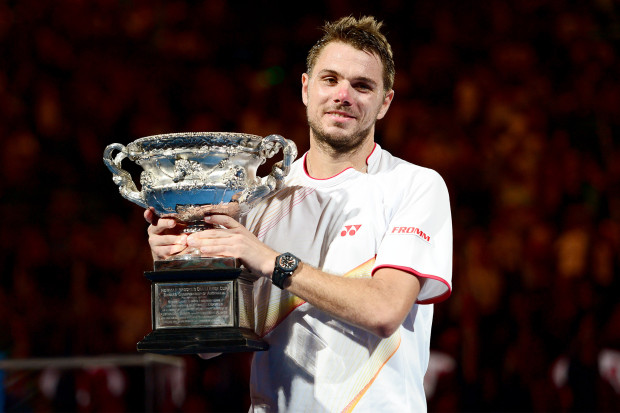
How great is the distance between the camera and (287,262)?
1620 mm

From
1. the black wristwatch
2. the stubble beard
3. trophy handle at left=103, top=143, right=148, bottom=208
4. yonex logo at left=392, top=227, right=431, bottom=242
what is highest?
the stubble beard

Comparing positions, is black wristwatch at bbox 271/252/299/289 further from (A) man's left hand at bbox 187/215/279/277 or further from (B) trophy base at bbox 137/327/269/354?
(B) trophy base at bbox 137/327/269/354

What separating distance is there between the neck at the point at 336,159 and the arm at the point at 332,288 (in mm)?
350

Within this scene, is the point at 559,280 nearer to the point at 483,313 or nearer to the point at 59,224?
the point at 483,313

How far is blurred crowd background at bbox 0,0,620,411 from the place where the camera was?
160 inches

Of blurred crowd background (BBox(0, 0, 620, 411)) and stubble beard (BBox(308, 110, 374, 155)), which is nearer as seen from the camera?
stubble beard (BBox(308, 110, 374, 155))

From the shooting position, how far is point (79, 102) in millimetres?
5266

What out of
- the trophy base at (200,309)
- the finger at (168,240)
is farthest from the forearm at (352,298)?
the finger at (168,240)

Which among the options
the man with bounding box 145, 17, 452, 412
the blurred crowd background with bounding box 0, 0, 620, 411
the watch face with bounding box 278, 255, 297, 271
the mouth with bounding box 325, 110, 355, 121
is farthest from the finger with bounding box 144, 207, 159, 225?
the blurred crowd background with bounding box 0, 0, 620, 411

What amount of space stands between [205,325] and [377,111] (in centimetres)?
66

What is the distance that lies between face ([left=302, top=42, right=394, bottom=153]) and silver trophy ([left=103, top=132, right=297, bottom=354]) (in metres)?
0.17

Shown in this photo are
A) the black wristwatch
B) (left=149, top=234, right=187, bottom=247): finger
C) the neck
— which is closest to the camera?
the black wristwatch

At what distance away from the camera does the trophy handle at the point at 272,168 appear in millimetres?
1737

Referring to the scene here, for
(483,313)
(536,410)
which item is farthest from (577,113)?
(536,410)
